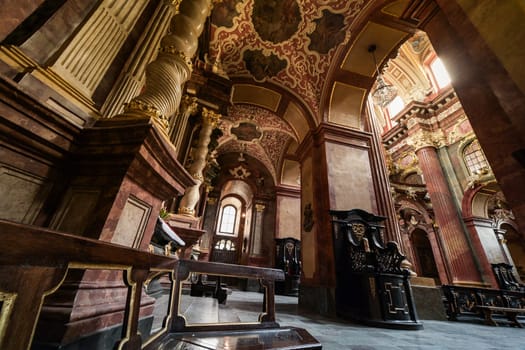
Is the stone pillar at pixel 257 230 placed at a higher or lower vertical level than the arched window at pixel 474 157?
lower

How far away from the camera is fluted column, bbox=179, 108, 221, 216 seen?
434 cm

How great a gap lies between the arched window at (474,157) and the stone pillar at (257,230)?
351 inches

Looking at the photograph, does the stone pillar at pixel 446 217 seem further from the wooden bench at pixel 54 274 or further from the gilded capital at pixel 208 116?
the wooden bench at pixel 54 274

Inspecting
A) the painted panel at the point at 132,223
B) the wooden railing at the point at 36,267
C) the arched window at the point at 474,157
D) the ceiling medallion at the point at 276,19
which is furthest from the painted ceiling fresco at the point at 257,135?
the wooden railing at the point at 36,267

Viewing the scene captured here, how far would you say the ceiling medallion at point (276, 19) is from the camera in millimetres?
5066

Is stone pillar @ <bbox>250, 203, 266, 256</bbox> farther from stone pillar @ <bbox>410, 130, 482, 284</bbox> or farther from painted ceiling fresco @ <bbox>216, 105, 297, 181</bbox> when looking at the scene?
stone pillar @ <bbox>410, 130, 482, 284</bbox>

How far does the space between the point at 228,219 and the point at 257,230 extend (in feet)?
23.8

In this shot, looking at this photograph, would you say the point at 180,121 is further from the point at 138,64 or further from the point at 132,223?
the point at 132,223

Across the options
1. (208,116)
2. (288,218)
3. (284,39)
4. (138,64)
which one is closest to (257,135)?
(288,218)

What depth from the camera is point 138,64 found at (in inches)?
83.5

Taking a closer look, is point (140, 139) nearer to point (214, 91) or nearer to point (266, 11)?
point (214, 91)

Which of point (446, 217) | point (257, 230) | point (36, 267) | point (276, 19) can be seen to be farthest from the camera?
point (257, 230)

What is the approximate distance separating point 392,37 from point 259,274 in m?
6.10

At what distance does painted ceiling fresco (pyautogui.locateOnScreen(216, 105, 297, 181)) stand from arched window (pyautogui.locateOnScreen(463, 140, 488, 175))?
6.96 m
